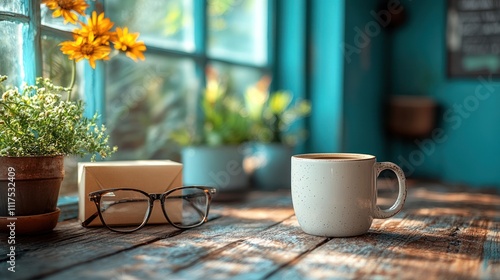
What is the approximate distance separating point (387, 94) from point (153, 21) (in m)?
1.35

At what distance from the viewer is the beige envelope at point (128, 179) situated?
1.13 metres

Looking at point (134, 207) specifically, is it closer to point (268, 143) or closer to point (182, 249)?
point (182, 249)

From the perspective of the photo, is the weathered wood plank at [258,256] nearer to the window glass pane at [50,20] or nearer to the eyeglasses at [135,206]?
the eyeglasses at [135,206]

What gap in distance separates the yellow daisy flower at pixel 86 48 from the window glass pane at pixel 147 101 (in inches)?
18.4

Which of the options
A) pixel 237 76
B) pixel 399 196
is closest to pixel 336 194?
pixel 399 196

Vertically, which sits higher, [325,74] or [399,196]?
[325,74]

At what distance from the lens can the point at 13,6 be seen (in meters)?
1.17

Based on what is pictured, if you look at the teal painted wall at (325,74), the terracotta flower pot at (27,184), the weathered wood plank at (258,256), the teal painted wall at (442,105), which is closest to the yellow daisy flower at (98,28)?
the terracotta flower pot at (27,184)

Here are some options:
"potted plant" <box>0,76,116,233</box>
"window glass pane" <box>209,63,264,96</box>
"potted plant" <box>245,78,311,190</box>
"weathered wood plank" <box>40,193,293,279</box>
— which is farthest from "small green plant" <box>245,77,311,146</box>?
"potted plant" <box>0,76,116,233</box>

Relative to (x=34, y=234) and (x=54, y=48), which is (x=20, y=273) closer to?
(x=34, y=234)

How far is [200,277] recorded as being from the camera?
79 cm

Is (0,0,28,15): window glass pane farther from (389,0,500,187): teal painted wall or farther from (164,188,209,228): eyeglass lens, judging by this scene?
(389,0,500,187): teal painted wall

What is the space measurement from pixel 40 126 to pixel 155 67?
0.81 m

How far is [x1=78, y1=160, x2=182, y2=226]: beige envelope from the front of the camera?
44.4 inches
